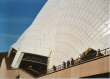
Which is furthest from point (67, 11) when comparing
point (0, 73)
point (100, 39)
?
point (0, 73)

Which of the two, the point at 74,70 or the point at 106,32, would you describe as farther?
the point at 106,32

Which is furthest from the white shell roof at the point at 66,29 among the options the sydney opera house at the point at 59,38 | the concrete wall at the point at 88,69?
the concrete wall at the point at 88,69

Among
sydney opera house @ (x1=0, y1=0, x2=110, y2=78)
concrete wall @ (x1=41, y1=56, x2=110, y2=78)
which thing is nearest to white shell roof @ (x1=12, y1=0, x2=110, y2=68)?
sydney opera house @ (x1=0, y1=0, x2=110, y2=78)

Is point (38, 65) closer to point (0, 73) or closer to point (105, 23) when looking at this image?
point (0, 73)

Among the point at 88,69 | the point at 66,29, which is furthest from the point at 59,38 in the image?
the point at 88,69

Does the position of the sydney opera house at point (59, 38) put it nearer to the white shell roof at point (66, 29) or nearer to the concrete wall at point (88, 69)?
the white shell roof at point (66, 29)

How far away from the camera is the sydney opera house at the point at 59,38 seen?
98.2 feet

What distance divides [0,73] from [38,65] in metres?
6.94

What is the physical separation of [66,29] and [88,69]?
15.0 meters

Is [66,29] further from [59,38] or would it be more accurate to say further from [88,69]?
[88,69]

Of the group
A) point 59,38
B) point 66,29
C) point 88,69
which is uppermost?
point 66,29

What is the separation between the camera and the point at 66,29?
1359 inches

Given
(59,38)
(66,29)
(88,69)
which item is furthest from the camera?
(59,38)

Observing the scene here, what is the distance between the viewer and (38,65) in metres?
36.0
